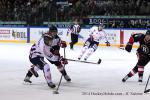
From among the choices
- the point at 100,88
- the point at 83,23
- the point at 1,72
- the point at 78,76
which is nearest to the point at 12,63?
the point at 1,72

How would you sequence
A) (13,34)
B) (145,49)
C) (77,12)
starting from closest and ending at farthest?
1. (145,49)
2. (77,12)
3. (13,34)

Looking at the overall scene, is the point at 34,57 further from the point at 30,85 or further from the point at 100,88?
the point at 100,88

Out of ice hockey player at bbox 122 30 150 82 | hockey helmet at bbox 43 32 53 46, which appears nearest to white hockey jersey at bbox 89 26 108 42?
ice hockey player at bbox 122 30 150 82

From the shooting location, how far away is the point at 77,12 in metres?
19.5

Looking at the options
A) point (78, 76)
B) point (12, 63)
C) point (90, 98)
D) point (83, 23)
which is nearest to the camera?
point (90, 98)

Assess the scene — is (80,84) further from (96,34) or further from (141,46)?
(96,34)

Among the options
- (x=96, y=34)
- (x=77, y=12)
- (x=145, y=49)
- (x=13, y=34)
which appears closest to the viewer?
(x=145, y=49)

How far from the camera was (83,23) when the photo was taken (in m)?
19.4

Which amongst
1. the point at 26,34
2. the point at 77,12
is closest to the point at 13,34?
the point at 26,34

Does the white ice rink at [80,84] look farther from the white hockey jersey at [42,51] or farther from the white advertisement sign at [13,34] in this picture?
the white advertisement sign at [13,34]

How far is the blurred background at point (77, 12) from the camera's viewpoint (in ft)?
59.4

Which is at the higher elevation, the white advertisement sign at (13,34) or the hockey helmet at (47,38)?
the hockey helmet at (47,38)

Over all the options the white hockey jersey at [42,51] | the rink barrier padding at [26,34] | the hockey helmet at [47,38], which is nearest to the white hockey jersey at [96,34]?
the white hockey jersey at [42,51]

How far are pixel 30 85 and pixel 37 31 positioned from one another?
12398mm
